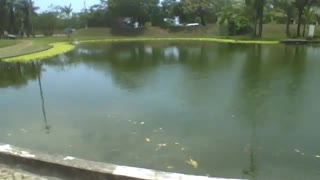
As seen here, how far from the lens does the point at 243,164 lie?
5777mm

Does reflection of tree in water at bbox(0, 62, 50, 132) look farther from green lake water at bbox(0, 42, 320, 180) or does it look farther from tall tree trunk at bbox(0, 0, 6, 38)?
tall tree trunk at bbox(0, 0, 6, 38)

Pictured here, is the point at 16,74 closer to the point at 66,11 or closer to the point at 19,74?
the point at 19,74

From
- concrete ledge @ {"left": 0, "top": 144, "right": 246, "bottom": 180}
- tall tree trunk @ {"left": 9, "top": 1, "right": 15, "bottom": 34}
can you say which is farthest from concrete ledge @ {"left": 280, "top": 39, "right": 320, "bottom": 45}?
tall tree trunk @ {"left": 9, "top": 1, "right": 15, "bottom": 34}

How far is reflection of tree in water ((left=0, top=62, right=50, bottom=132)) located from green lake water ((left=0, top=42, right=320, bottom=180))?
0.83ft

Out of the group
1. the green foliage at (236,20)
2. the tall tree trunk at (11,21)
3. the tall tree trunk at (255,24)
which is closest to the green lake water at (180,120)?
the tall tree trunk at (255,24)

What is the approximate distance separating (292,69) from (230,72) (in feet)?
8.05

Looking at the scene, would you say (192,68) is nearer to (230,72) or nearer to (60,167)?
(230,72)

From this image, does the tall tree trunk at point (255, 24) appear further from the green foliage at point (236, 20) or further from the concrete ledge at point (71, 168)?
the concrete ledge at point (71, 168)

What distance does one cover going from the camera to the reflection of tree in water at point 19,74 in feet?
48.9

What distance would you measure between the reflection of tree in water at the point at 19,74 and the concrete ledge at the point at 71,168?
690 centimetres

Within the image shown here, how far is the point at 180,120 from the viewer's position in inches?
320

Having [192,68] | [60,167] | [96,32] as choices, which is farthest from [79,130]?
[96,32]

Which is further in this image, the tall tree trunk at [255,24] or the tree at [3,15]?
the tree at [3,15]

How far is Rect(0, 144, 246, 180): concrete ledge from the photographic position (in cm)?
362
